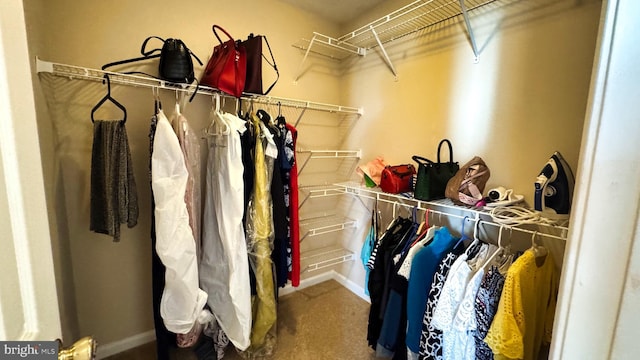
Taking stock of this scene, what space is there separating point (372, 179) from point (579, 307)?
56.9 inches

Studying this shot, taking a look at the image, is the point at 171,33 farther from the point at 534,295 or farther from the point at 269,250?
the point at 534,295

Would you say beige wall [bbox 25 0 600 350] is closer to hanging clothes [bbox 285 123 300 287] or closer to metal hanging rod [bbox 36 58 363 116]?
metal hanging rod [bbox 36 58 363 116]

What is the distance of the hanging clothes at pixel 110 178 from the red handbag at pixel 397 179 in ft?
4.66

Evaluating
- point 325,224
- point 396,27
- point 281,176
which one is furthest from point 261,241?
point 396,27

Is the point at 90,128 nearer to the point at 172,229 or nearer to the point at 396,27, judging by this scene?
the point at 172,229

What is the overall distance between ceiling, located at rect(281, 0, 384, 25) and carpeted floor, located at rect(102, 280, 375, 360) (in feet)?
7.87

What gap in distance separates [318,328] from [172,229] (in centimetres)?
129

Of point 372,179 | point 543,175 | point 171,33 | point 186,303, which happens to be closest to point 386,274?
point 372,179

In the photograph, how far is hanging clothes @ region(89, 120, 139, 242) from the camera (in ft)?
4.10

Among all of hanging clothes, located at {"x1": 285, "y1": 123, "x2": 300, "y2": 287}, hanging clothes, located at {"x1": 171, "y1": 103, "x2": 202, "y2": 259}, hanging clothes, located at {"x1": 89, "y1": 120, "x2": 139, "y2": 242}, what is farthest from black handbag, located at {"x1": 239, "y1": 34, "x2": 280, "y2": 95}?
hanging clothes, located at {"x1": 89, "y1": 120, "x2": 139, "y2": 242}

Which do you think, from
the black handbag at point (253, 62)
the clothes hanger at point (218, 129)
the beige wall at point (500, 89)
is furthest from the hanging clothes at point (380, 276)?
the black handbag at point (253, 62)

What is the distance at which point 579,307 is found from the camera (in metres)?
0.44

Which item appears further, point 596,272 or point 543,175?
point 543,175

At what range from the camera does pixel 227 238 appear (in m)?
1.37
